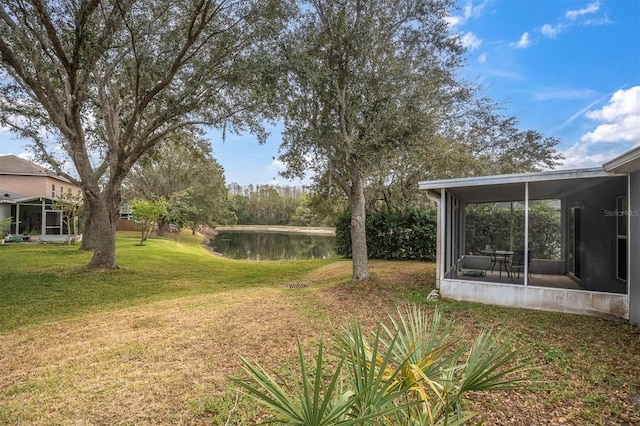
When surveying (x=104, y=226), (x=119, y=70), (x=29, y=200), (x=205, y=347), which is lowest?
(x=205, y=347)

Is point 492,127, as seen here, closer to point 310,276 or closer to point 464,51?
point 464,51

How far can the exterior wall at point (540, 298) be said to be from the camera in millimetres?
5977

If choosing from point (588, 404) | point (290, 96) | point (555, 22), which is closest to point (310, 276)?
point (290, 96)

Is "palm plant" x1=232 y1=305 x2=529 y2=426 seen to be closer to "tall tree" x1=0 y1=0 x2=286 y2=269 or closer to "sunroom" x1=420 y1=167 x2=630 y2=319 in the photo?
"sunroom" x1=420 y1=167 x2=630 y2=319

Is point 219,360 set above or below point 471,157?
below

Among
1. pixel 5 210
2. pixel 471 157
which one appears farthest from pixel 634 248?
pixel 5 210

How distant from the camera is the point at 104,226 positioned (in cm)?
1084

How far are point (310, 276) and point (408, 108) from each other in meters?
6.22

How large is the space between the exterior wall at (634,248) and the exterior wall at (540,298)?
0.96ft

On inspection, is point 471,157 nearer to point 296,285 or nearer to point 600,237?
point 600,237

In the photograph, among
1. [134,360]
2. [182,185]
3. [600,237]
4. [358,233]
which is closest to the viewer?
[134,360]

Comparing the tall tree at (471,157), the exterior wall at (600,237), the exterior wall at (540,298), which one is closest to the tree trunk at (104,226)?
the tall tree at (471,157)

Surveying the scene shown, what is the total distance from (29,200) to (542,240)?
24.4 metres

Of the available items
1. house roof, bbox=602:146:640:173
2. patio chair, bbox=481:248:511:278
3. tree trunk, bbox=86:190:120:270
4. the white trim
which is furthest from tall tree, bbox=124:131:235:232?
house roof, bbox=602:146:640:173
